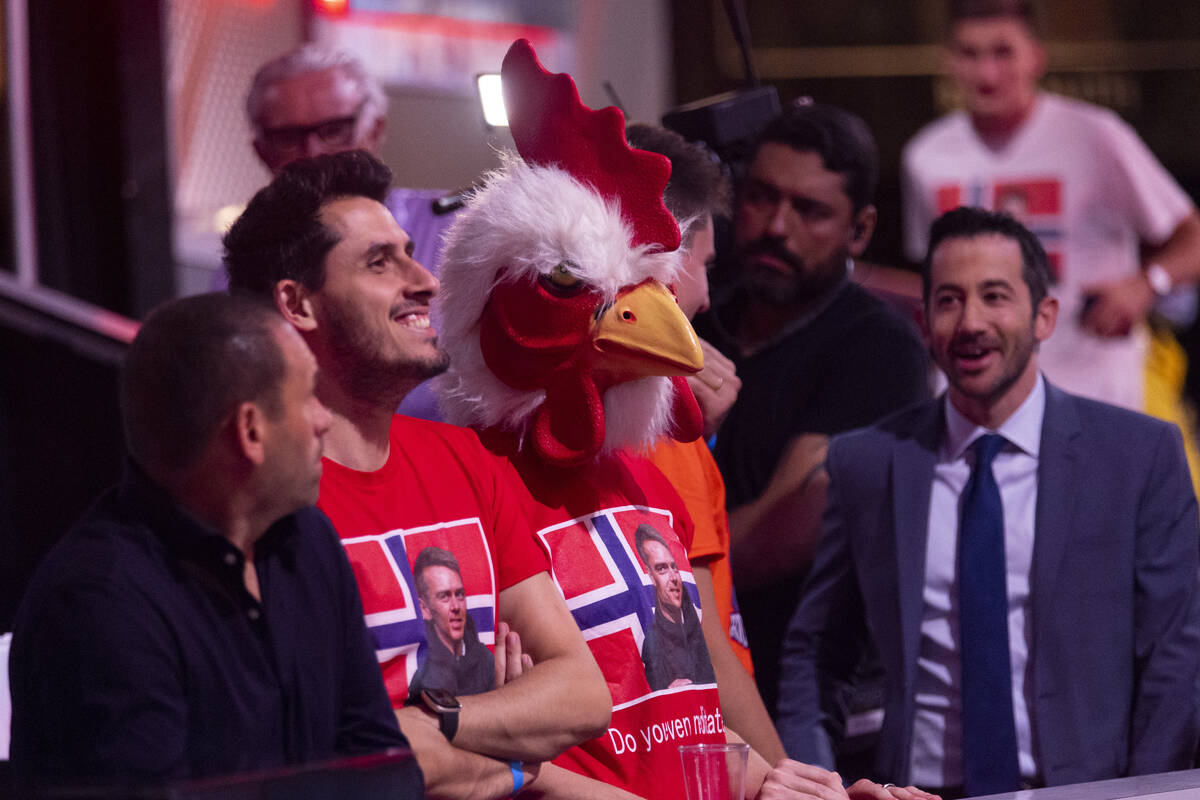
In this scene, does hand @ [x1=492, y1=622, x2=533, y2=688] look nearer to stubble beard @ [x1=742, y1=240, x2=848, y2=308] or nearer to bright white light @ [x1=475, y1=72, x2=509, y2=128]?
bright white light @ [x1=475, y1=72, x2=509, y2=128]

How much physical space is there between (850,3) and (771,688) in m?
4.87

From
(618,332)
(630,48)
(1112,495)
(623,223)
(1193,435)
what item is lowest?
(1193,435)

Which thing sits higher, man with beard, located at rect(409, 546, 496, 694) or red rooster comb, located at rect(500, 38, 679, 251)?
red rooster comb, located at rect(500, 38, 679, 251)

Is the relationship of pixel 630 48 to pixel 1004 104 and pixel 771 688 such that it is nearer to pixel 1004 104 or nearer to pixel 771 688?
pixel 1004 104

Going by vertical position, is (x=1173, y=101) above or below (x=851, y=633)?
above

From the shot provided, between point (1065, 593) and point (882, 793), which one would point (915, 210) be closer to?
point (1065, 593)

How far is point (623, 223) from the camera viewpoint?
2082 mm

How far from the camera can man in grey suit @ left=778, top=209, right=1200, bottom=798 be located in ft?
8.53

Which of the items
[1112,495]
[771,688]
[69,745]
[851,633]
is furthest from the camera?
[771,688]

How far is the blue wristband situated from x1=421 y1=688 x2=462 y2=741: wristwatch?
0.11m

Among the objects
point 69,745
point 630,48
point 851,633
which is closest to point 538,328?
point 69,745

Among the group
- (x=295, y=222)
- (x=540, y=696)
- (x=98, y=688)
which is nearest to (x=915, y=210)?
(x=295, y=222)

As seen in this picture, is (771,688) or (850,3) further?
(850,3)

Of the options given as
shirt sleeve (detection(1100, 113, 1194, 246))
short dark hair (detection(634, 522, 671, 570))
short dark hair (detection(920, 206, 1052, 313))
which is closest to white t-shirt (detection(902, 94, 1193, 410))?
shirt sleeve (detection(1100, 113, 1194, 246))
